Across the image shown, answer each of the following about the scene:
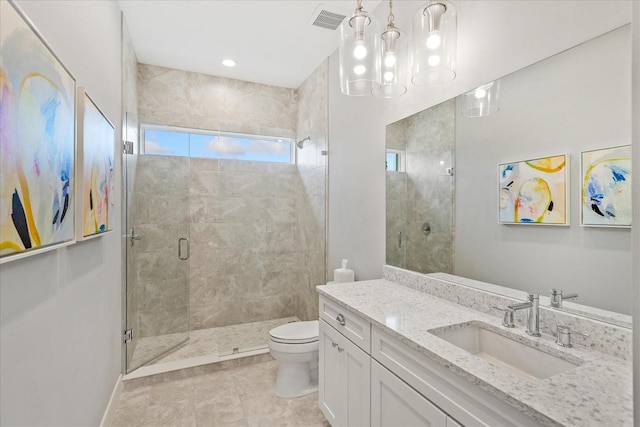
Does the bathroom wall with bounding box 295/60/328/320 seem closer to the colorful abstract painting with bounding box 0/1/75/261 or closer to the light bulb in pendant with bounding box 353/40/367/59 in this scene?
the light bulb in pendant with bounding box 353/40/367/59

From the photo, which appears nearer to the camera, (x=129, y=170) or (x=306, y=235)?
(x=129, y=170)

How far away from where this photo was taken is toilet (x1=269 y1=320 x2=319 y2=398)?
2.22m

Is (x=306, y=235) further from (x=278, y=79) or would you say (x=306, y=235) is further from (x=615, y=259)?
(x=615, y=259)

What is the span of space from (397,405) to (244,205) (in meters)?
2.77

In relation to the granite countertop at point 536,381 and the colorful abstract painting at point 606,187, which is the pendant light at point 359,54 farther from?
the granite countertop at point 536,381

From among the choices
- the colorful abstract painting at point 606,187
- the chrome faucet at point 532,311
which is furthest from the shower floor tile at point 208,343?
the colorful abstract painting at point 606,187

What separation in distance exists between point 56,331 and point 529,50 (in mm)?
2164

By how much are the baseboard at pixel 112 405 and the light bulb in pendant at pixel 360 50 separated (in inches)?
99.8

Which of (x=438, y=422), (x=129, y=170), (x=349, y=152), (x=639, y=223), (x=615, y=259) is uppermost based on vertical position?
(x=349, y=152)

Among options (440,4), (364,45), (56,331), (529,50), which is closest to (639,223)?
(529,50)

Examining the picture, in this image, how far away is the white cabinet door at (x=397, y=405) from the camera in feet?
3.47

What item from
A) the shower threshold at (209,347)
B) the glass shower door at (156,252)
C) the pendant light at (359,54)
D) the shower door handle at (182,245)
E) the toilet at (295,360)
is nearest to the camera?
the pendant light at (359,54)

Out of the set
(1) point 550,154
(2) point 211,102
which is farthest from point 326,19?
(1) point 550,154

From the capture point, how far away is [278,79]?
11.7 ft
